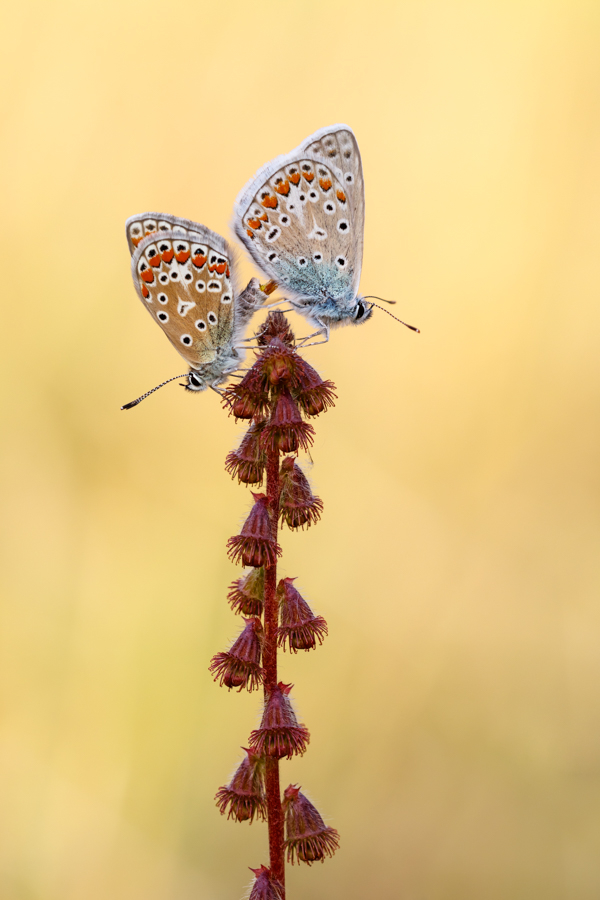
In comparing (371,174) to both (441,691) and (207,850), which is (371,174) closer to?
(441,691)

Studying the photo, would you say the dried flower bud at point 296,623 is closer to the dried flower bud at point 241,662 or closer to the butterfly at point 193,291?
the dried flower bud at point 241,662

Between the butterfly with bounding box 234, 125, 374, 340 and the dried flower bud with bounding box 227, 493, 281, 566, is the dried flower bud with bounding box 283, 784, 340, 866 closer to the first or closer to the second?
the dried flower bud with bounding box 227, 493, 281, 566

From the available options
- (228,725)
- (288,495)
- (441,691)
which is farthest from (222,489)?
(288,495)

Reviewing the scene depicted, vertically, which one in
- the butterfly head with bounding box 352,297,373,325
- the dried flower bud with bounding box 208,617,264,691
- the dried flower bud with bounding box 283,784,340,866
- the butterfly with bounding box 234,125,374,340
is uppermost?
the butterfly with bounding box 234,125,374,340

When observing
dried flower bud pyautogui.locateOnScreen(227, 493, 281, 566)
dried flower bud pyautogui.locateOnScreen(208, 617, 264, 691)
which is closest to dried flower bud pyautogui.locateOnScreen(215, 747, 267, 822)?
dried flower bud pyautogui.locateOnScreen(208, 617, 264, 691)

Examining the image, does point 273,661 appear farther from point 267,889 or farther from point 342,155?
point 342,155
